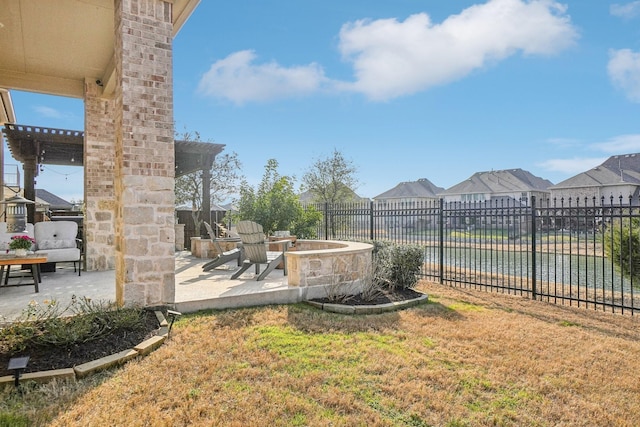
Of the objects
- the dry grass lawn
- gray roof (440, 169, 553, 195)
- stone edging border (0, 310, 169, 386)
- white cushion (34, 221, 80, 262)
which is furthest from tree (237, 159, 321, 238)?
gray roof (440, 169, 553, 195)

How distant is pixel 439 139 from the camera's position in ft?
79.2

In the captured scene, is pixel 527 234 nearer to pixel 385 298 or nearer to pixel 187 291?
pixel 385 298

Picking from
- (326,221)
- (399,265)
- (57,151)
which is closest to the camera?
(399,265)

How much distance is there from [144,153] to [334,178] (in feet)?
54.1

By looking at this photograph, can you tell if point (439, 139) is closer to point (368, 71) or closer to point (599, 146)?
point (368, 71)

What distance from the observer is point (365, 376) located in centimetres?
288

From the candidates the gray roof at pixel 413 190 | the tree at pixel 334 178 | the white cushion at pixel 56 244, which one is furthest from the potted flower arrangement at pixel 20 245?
the gray roof at pixel 413 190

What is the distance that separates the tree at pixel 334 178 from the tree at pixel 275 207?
9.59m

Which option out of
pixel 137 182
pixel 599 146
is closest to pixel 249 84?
pixel 137 182

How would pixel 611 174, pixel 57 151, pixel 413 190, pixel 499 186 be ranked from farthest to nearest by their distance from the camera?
pixel 413 190
pixel 499 186
pixel 611 174
pixel 57 151

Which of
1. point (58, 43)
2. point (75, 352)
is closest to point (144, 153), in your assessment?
point (75, 352)

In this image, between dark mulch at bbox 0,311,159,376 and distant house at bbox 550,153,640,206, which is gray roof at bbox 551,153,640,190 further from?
dark mulch at bbox 0,311,159,376

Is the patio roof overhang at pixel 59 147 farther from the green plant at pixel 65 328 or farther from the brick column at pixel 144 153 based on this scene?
the green plant at pixel 65 328

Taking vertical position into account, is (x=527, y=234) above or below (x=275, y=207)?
below
